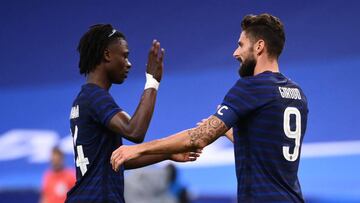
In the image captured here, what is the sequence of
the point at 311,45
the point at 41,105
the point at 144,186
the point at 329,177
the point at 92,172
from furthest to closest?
1. the point at 41,105
2. the point at 311,45
3. the point at 329,177
4. the point at 144,186
5. the point at 92,172

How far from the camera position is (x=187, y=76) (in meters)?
8.79

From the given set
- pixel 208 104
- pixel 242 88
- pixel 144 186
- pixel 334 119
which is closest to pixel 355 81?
pixel 334 119

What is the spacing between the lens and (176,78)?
28.8ft

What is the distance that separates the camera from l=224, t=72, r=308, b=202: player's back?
142 inches

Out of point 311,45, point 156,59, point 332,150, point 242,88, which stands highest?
point 311,45

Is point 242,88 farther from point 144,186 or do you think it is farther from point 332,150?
point 332,150

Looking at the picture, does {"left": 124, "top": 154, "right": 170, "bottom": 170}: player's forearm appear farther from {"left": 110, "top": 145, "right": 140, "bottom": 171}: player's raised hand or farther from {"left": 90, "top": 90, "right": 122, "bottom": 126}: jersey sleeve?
{"left": 110, "top": 145, "right": 140, "bottom": 171}: player's raised hand

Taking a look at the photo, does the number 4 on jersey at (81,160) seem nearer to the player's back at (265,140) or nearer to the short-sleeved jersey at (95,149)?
the short-sleeved jersey at (95,149)

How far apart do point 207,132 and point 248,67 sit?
1.42 ft

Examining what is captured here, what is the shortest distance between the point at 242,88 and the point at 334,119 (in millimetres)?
4352

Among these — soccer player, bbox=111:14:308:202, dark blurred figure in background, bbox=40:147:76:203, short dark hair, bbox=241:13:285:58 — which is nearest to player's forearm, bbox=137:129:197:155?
soccer player, bbox=111:14:308:202

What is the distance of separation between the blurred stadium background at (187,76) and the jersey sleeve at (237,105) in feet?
10.3

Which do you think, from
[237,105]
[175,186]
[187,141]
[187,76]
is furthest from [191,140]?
[187,76]

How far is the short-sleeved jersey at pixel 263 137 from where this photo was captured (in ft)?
11.8
